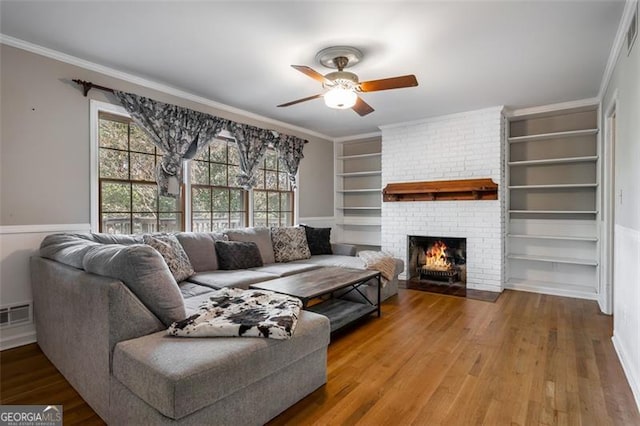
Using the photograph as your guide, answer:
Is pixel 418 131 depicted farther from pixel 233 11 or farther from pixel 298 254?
pixel 233 11

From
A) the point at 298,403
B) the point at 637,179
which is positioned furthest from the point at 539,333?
the point at 298,403

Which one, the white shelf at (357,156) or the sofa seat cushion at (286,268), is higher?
the white shelf at (357,156)

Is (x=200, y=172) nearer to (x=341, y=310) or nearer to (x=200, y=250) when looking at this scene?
(x=200, y=250)

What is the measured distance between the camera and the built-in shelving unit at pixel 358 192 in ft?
20.8

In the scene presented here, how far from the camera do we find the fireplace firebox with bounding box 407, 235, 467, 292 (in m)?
5.13

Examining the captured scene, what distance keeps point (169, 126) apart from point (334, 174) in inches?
135

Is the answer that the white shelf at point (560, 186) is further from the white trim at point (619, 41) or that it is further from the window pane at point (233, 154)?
the window pane at point (233, 154)

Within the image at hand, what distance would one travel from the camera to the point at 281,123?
533 centimetres

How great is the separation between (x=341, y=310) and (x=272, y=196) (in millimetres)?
2564

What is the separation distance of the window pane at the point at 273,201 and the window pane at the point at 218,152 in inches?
39.3

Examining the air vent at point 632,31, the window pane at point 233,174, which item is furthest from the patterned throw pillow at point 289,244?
the air vent at point 632,31

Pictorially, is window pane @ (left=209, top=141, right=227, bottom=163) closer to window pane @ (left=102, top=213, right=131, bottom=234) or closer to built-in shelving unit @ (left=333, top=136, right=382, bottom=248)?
window pane @ (left=102, top=213, right=131, bottom=234)

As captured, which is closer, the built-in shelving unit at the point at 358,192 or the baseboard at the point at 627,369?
the baseboard at the point at 627,369

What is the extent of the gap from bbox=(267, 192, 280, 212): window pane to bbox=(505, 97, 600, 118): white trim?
142 inches
